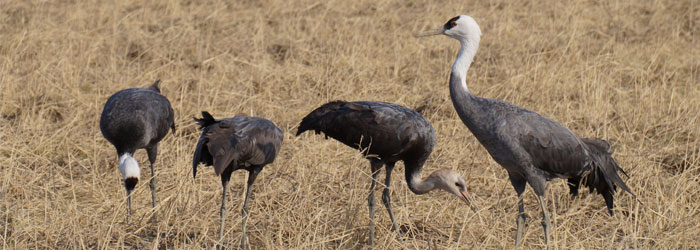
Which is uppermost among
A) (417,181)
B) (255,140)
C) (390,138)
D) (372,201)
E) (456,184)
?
(255,140)

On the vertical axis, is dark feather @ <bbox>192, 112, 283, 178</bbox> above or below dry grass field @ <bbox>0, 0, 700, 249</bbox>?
above

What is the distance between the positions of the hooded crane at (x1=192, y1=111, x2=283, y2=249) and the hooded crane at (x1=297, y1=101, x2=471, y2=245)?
0.53m

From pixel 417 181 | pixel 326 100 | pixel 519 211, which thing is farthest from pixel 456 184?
pixel 326 100

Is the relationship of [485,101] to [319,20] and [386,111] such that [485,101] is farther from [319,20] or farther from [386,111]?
[319,20]

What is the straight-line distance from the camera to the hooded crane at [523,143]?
509 cm

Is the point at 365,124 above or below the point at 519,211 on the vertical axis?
above

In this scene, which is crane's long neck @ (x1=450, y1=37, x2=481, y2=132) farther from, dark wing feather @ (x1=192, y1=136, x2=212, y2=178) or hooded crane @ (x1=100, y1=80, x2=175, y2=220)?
hooded crane @ (x1=100, y1=80, x2=175, y2=220)

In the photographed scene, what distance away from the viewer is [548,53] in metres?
9.35

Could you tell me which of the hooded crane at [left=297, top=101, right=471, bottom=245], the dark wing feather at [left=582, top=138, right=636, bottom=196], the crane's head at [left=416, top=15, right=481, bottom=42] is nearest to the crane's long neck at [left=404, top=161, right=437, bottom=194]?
the hooded crane at [left=297, top=101, right=471, bottom=245]

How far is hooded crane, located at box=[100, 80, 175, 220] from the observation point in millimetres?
6012

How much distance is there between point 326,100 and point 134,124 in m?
2.41

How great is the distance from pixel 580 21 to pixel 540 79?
8.87ft

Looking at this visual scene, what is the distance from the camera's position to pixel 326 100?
803cm

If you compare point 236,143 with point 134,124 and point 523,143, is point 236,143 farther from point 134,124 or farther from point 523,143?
point 523,143
